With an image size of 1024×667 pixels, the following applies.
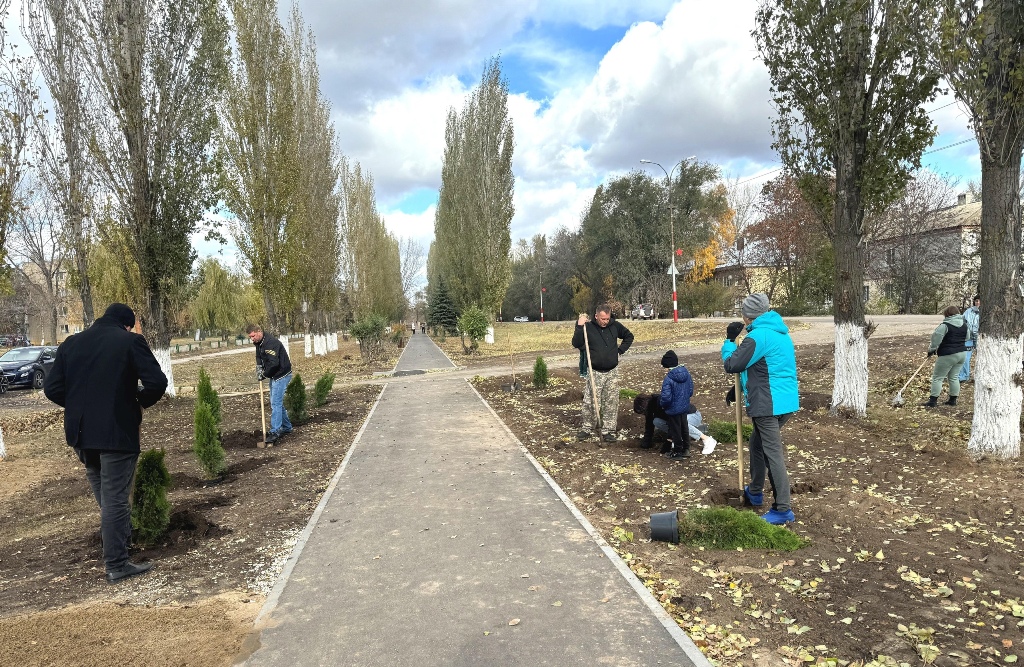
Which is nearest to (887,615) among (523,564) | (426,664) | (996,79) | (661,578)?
(661,578)

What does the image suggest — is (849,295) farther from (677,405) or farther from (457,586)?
(457,586)

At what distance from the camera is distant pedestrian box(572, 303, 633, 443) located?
8.26 metres

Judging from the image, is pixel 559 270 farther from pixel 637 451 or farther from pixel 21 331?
pixel 637 451

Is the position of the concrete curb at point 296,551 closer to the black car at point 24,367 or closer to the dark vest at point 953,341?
the dark vest at point 953,341

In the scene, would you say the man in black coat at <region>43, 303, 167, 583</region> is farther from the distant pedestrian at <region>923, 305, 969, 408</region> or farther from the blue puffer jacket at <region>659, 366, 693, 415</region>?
the distant pedestrian at <region>923, 305, 969, 408</region>

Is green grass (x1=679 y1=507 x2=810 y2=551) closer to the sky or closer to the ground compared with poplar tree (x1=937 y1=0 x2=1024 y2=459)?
closer to the ground

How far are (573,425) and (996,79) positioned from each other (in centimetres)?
682

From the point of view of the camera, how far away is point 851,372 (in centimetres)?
855

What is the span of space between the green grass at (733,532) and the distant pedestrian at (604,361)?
349 centimetres

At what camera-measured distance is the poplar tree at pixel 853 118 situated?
8359 millimetres

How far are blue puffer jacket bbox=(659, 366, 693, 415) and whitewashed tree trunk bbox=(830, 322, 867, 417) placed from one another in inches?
116

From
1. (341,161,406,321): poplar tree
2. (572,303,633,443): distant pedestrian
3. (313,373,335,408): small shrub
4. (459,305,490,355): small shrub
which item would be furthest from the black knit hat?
(341,161,406,321): poplar tree

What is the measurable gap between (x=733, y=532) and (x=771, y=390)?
1.21 metres

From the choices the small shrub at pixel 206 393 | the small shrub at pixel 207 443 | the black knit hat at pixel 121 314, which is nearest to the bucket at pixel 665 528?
the black knit hat at pixel 121 314
